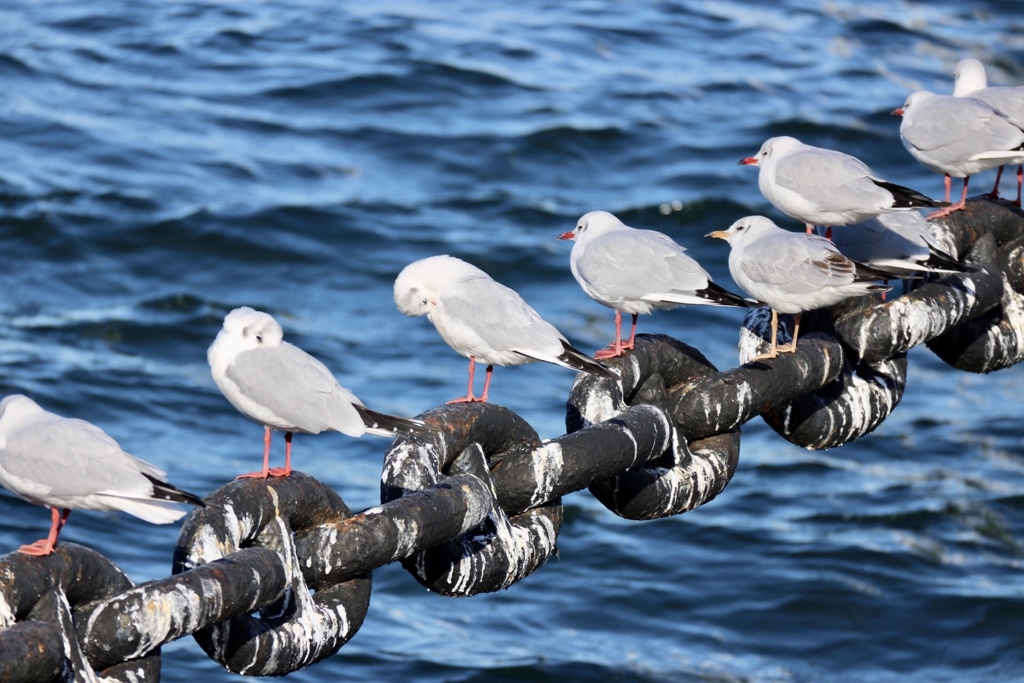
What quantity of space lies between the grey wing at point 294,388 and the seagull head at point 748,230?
2.03 meters

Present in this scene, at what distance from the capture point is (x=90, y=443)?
3701mm

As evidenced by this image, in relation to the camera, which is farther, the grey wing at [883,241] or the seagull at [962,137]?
the seagull at [962,137]

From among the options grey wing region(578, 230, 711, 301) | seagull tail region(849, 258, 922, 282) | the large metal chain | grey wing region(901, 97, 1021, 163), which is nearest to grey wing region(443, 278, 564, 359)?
the large metal chain

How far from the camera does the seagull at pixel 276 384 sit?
13.4 feet

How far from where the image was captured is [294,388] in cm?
415

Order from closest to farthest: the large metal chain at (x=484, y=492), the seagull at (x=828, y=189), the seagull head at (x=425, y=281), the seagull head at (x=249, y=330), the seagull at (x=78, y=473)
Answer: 1. the large metal chain at (x=484, y=492)
2. the seagull at (x=78, y=473)
3. the seagull head at (x=249, y=330)
4. the seagull head at (x=425, y=281)
5. the seagull at (x=828, y=189)

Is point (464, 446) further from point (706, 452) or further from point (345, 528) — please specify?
point (706, 452)

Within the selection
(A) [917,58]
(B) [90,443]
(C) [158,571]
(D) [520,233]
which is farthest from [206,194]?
(B) [90,443]

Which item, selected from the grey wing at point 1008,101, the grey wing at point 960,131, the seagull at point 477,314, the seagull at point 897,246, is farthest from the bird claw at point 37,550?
the grey wing at point 1008,101

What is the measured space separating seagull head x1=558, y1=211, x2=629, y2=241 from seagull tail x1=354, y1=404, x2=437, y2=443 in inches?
74.2

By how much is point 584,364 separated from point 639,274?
2.85ft

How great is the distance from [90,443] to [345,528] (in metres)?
0.67

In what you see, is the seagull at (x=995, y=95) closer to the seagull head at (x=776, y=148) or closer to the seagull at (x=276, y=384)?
the seagull head at (x=776, y=148)

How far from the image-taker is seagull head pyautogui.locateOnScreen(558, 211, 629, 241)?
19.0ft
